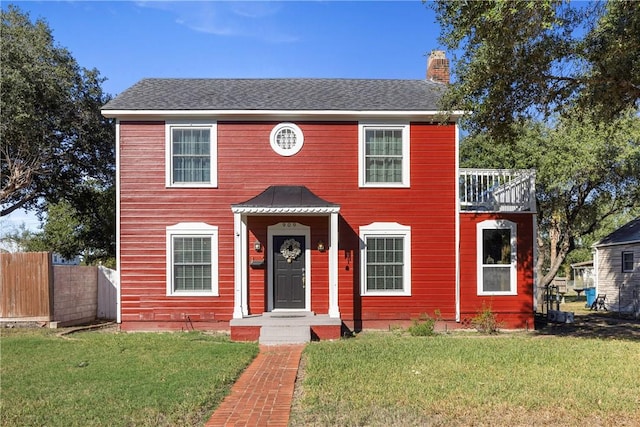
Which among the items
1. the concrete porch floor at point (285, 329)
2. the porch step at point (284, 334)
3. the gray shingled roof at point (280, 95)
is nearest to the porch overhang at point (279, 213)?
the concrete porch floor at point (285, 329)

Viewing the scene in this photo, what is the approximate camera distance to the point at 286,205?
504 inches

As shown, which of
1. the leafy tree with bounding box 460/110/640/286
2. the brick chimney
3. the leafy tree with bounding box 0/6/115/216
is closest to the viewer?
the brick chimney

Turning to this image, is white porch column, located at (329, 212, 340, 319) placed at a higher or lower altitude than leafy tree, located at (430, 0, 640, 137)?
lower

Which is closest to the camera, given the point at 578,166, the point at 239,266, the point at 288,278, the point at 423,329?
the point at 423,329

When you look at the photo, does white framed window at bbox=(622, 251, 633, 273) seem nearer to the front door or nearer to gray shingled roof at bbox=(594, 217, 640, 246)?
gray shingled roof at bbox=(594, 217, 640, 246)

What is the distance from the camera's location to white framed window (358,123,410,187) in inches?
563

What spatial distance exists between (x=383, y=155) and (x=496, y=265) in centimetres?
427

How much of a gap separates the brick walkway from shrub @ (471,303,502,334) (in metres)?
5.95

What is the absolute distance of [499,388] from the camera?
23.7 feet

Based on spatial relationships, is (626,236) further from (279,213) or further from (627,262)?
(279,213)

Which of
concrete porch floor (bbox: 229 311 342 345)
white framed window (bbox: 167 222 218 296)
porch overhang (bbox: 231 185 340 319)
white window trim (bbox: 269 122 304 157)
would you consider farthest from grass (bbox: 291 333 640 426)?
white window trim (bbox: 269 122 304 157)

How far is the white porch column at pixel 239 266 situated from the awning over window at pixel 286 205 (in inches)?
21.2

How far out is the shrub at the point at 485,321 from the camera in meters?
13.8

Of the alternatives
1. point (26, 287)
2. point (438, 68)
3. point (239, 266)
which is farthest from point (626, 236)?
point (26, 287)
